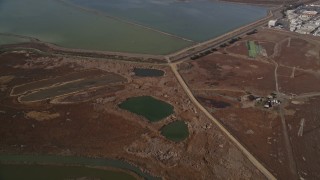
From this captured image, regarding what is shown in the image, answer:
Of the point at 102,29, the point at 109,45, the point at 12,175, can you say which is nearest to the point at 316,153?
the point at 12,175

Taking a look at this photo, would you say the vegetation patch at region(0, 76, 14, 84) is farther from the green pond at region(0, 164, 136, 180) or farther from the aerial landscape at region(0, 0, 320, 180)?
the green pond at region(0, 164, 136, 180)

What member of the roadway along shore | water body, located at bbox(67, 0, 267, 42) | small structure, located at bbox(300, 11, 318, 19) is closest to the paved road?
the roadway along shore

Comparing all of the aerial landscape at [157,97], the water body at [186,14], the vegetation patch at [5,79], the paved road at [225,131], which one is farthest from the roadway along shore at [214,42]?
the vegetation patch at [5,79]

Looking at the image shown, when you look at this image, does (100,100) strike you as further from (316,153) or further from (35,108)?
(316,153)

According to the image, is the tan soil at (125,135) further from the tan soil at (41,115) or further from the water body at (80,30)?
the water body at (80,30)

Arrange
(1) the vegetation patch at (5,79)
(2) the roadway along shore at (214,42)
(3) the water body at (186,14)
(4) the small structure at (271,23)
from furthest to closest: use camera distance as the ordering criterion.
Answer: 1. (4) the small structure at (271,23)
2. (3) the water body at (186,14)
3. (2) the roadway along shore at (214,42)
4. (1) the vegetation patch at (5,79)

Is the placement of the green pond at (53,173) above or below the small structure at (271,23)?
below
